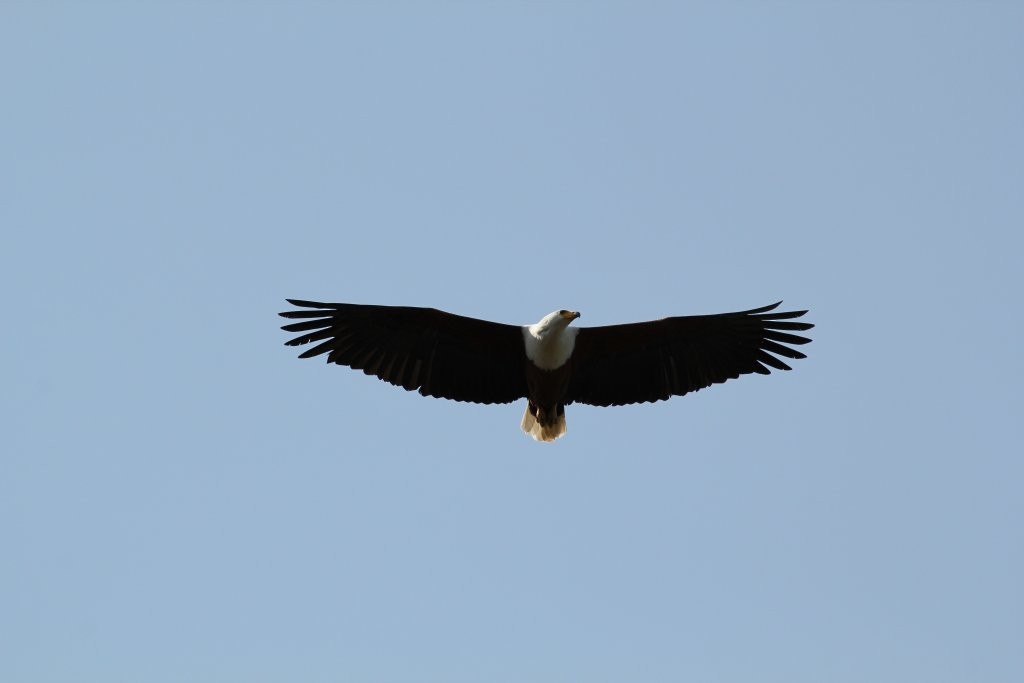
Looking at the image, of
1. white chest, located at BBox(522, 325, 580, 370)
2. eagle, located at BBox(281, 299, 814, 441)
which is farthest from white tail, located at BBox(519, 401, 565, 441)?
white chest, located at BBox(522, 325, 580, 370)

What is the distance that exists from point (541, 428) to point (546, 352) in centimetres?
109

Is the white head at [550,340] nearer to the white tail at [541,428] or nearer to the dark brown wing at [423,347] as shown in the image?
the dark brown wing at [423,347]

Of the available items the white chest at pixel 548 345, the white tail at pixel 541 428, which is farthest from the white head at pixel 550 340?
the white tail at pixel 541 428

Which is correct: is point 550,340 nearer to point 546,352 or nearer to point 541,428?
point 546,352

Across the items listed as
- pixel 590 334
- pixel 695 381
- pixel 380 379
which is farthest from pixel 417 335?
pixel 695 381

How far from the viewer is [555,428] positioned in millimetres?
15164

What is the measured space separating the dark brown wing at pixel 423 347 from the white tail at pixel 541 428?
15.4 inches

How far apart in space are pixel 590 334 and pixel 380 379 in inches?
79.7

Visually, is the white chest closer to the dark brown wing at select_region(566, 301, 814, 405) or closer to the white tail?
the dark brown wing at select_region(566, 301, 814, 405)

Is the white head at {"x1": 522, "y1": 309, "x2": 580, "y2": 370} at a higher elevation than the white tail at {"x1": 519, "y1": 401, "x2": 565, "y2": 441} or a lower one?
higher

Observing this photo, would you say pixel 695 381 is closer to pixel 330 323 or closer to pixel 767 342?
pixel 767 342

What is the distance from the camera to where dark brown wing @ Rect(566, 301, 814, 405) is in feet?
48.2

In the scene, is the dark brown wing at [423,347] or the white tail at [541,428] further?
the white tail at [541,428]

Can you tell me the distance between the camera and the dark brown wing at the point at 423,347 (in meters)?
14.5
